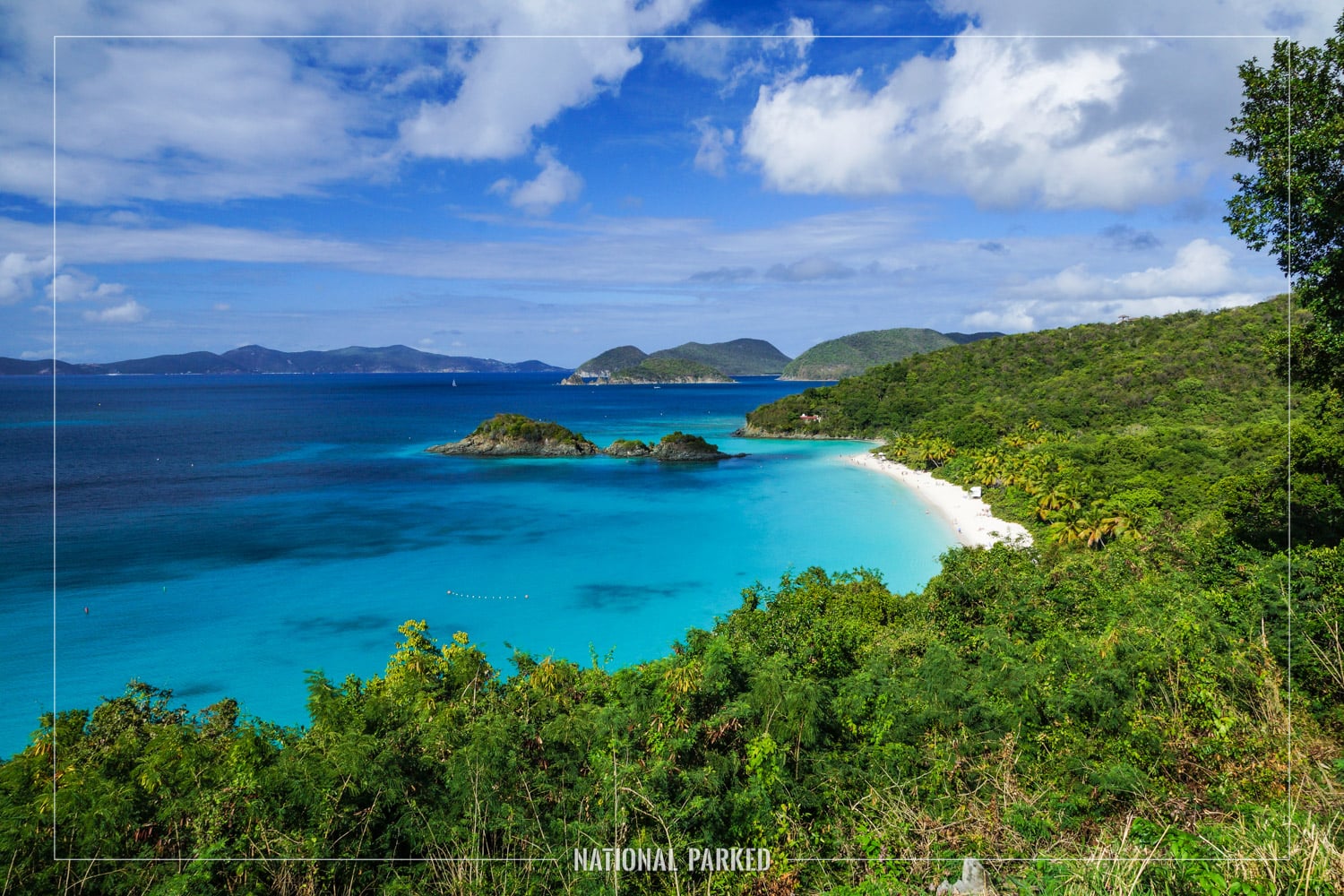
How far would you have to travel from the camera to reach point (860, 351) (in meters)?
177

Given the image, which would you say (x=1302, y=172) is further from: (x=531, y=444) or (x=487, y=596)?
(x=531, y=444)

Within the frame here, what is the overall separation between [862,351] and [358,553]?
168707 millimetres

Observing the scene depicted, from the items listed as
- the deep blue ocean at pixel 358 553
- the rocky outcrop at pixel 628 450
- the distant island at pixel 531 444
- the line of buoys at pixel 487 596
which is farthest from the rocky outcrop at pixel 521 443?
the line of buoys at pixel 487 596

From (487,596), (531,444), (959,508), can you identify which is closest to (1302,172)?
(487,596)

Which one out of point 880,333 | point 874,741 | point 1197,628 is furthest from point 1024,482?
point 880,333

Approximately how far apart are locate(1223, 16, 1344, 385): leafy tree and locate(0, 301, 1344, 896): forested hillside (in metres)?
2.52

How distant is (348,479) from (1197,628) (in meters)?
40.9

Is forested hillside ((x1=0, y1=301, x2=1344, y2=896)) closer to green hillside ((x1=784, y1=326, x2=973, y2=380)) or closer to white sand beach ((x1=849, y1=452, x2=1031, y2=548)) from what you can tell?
white sand beach ((x1=849, y1=452, x2=1031, y2=548))

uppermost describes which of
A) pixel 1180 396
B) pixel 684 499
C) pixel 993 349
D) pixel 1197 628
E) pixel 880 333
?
pixel 880 333

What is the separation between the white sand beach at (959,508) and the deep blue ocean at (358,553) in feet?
3.48

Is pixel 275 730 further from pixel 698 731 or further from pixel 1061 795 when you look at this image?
pixel 1061 795

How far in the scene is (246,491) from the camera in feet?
112

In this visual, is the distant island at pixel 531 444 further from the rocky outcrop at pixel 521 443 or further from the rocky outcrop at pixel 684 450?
the rocky outcrop at pixel 684 450

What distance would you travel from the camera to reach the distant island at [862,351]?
538ft
